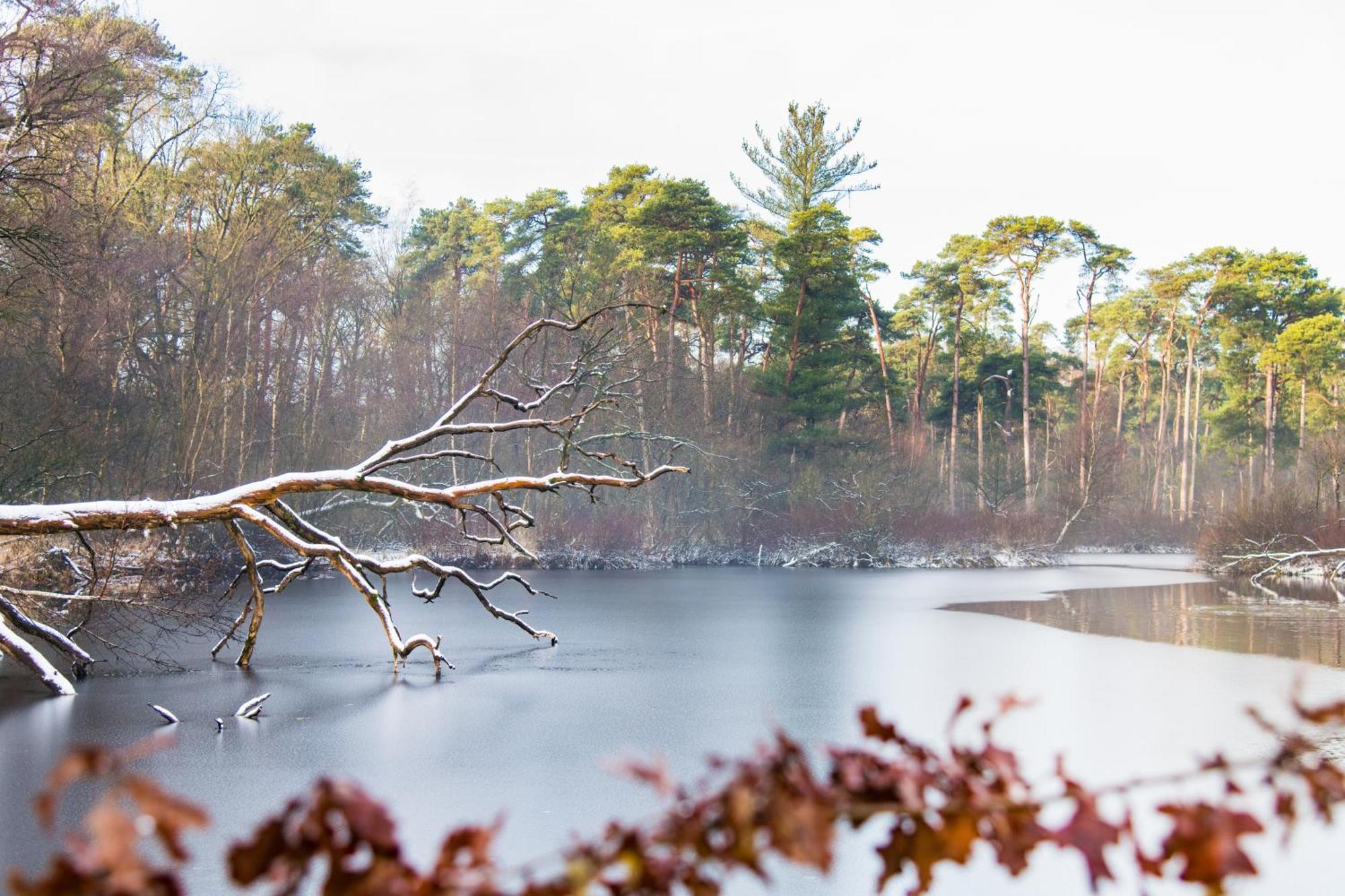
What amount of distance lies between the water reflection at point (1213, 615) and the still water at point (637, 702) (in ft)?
0.28

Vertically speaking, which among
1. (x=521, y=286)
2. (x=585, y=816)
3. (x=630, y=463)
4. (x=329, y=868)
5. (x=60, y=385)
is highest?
(x=521, y=286)

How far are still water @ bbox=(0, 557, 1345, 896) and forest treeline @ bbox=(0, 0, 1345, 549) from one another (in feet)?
11.4

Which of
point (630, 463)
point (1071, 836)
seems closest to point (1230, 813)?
point (1071, 836)

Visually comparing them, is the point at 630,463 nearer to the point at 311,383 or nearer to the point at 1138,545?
the point at 311,383

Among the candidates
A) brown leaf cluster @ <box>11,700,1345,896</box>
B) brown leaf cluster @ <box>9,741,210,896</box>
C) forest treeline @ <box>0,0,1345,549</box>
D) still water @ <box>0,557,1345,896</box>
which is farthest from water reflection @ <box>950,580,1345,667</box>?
brown leaf cluster @ <box>9,741,210,896</box>

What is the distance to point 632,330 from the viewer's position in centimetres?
2617

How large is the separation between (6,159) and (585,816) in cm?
902

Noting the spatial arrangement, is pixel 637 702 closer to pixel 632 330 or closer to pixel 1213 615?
pixel 1213 615

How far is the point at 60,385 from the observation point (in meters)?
15.7

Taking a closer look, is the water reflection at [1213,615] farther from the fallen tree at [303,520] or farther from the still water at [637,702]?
the fallen tree at [303,520]

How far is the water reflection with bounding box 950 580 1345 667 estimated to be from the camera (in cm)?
1247

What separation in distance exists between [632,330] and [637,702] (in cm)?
1769

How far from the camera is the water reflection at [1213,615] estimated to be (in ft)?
40.9

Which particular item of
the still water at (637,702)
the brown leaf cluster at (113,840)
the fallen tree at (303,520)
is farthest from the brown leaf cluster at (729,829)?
the fallen tree at (303,520)
